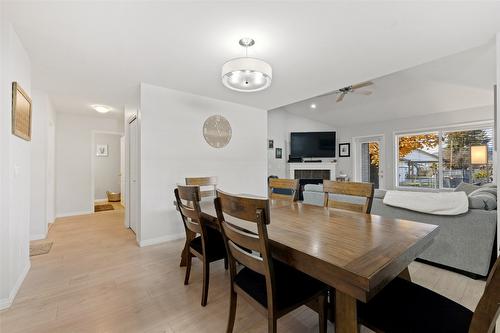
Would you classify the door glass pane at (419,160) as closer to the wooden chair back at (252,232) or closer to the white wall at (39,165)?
the wooden chair back at (252,232)

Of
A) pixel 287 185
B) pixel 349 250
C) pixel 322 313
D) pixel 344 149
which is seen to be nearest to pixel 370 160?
pixel 344 149

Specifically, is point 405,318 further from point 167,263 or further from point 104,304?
point 167,263

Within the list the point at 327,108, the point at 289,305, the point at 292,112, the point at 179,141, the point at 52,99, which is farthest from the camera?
the point at 292,112

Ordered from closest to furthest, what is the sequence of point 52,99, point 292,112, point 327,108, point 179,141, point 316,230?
point 316,230 < point 179,141 < point 52,99 < point 327,108 < point 292,112

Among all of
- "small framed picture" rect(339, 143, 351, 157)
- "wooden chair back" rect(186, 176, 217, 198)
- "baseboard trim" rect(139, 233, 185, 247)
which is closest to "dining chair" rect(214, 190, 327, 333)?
"wooden chair back" rect(186, 176, 217, 198)

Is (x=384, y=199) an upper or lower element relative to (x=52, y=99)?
lower

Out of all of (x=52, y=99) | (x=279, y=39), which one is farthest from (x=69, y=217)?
(x=279, y=39)

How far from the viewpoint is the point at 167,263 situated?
253cm

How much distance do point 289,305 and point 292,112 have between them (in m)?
6.52

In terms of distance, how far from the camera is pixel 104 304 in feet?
5.84

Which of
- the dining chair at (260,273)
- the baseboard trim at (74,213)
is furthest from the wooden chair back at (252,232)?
the baseboard trim at (74,213)

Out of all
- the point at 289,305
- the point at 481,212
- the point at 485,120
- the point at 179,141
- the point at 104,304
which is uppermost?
the point at 485,120

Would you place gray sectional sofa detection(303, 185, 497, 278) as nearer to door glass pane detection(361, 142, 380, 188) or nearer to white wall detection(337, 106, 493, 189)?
white wall detection(337, 106, 493, 189)

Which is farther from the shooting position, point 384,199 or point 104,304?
point 384,199
